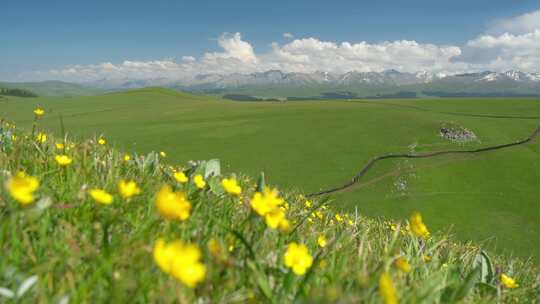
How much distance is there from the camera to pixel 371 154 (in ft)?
249

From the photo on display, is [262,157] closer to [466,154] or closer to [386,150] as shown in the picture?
[386,150]

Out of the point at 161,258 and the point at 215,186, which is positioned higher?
the point at 161,258

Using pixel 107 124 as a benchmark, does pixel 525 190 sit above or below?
below

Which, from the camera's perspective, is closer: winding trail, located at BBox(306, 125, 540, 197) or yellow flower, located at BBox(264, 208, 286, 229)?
yellow flower, located at BBox(264, 208, 286, 229)

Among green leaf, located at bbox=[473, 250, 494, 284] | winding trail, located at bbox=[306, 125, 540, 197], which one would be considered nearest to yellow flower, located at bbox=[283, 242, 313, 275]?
green leaf, located at bbox=[473, 250, 494, 284]

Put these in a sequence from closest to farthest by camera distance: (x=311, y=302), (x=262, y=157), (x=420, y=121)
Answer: (x=311, y=302) < (x=262, y=157) < (x=420, y=121)

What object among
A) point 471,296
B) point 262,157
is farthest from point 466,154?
point 471,296

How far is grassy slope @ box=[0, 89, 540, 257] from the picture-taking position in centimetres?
5466

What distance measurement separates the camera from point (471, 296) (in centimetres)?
259

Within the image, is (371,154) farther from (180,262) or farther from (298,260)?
(180,262)

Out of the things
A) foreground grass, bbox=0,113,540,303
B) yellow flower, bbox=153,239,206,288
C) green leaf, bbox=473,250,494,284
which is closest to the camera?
yellow flower, bbox=153,239,206,288

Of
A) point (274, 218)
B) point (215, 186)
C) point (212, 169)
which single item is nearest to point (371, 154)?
point (212, 169)

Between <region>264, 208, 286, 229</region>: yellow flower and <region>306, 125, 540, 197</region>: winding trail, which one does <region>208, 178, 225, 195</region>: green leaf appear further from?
<region>306, 125, 540, 197</region>: winding trail

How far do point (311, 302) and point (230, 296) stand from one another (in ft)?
1.50
